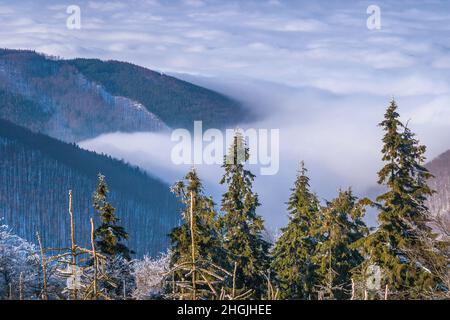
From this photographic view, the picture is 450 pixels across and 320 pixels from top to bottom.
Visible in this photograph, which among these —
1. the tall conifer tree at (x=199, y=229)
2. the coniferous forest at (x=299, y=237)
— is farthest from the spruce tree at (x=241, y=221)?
the tall conifer tree at (x=199, y=229)

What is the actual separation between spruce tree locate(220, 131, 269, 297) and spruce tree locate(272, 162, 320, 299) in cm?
165

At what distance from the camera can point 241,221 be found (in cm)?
3291

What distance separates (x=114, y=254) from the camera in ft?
94.5

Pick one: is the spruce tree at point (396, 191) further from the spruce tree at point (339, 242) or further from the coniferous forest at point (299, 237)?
the spruce tree at point (339, 242)

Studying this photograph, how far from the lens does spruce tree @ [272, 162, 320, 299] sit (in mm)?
33781

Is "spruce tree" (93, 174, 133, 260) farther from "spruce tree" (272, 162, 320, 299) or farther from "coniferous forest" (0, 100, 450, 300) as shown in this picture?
"spruce tree" (272, 162, 320, 299)

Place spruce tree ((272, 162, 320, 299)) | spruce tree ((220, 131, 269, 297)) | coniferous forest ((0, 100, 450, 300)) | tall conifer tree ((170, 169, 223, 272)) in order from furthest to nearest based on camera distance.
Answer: spruce tree ((272, 162, 320, 299))
spruce tree ((220, 131, 269, 297))
tall conifer tree ((170, 169, 223, 272))
coniferous forest ((0, 100, 450, 300))

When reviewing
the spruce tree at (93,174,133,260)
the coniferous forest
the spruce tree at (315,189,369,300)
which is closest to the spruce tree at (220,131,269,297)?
the coniferous forest

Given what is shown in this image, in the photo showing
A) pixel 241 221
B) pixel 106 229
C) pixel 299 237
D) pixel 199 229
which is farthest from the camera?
pixel 299 237

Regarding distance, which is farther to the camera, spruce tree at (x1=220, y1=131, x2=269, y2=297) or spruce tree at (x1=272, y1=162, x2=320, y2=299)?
spruce tree at (x1=272, y1=162, x2=320, y2=299)

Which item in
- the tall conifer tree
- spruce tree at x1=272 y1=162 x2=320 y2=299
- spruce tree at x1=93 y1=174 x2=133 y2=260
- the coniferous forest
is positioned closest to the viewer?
the coniferous forest

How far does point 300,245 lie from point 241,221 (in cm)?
362

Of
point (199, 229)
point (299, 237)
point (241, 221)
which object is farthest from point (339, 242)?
point (199, 229)

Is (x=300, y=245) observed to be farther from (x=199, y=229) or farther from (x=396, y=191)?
(x=396, y=191)
